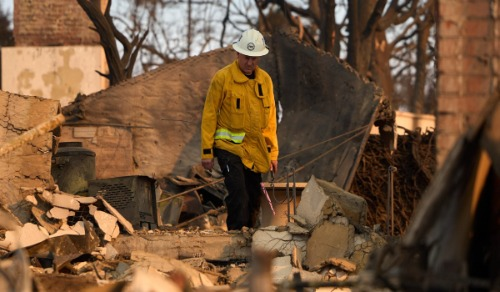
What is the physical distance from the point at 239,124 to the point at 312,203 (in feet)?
4.09

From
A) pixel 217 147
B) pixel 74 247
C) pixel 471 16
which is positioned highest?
pixel 471 16

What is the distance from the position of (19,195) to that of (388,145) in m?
6.96

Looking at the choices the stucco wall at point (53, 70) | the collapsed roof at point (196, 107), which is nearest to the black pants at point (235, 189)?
the collapsed roof at point (196, 107)

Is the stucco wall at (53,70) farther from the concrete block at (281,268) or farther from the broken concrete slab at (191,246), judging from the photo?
the concrete block at (281,268)

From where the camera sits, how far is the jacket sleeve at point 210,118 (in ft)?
36.5

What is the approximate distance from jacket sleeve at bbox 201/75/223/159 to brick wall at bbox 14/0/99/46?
833 inches

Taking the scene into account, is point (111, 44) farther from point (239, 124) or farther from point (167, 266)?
point (167, 266)

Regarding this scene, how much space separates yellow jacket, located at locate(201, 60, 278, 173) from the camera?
36.7ft

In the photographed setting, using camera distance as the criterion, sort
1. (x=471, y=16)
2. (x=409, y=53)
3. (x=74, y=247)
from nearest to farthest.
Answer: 1. (x=471, y=16)
2. (x=74, y=247)
3. (x=409, y=53)

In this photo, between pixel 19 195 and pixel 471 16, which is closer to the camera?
pixel 471 16

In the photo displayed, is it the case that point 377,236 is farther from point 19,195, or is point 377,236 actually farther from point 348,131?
point 348,131

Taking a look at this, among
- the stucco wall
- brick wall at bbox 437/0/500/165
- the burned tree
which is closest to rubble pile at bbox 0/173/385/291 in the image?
brick wall at bbox 437/0/500/165

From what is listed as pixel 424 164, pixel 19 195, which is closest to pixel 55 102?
pixel 19 195

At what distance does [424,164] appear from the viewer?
18094 millimetres
